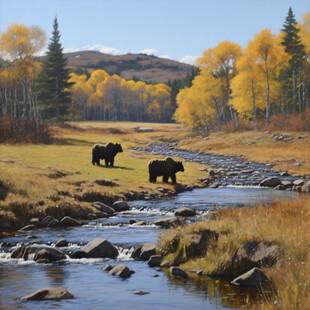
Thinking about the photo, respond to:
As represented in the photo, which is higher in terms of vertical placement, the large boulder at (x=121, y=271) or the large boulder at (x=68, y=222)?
the large boulder at (x=121, y=271)

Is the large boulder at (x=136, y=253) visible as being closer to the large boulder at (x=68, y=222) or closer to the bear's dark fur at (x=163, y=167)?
the large boulder at (x=68, y=222)

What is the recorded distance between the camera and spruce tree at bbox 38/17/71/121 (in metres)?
66.7

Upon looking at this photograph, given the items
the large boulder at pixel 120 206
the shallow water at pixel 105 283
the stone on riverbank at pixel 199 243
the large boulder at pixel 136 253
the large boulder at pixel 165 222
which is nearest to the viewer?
the shallow water at pixel 105 283

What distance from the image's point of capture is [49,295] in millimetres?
7680

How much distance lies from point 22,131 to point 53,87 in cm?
2525

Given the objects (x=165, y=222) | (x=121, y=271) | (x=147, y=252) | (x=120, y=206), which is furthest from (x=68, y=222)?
(x=121, y=271)

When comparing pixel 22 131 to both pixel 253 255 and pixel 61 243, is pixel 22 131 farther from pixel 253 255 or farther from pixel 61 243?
pixel 253 255

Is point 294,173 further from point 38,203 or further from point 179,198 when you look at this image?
point 38,203

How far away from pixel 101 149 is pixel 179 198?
11136mm

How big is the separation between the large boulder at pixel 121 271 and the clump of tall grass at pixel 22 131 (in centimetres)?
3367

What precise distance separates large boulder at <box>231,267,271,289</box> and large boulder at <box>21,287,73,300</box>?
10.8 feet

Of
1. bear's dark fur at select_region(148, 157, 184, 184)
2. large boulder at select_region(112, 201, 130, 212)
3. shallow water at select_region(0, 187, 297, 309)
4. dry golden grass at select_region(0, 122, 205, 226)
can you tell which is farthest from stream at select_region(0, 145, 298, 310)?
bear's dark fur at select_region(148, 157, 184, 184)

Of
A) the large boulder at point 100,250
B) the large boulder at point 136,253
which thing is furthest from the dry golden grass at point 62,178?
the large boulder at point 136,253

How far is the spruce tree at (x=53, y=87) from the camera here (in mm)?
66688
